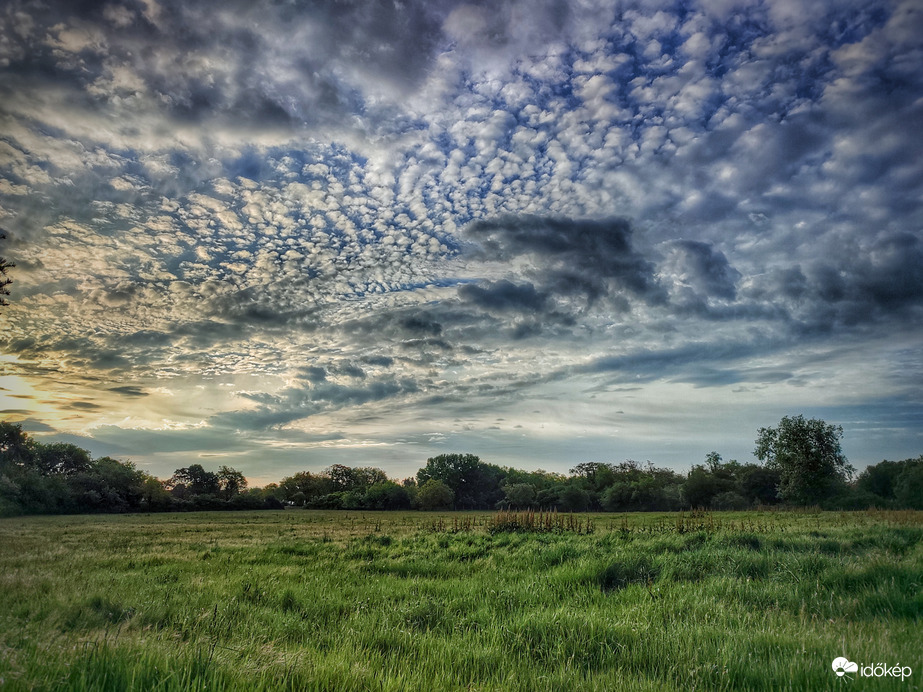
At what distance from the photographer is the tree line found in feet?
232

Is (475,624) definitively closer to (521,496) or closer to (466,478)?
(521,496)

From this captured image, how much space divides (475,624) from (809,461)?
80.7 m

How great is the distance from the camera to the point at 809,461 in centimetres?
6944

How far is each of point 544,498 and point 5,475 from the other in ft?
308

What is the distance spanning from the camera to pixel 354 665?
4.58 metres

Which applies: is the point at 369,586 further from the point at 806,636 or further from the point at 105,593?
the point at 806,636

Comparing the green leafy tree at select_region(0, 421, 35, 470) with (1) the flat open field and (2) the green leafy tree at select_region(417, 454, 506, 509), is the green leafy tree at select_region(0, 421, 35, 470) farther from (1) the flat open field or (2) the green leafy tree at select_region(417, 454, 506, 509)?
(1) the flat open field

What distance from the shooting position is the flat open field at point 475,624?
4.09m

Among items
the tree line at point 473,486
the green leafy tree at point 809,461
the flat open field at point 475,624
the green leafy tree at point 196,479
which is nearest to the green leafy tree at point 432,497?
the tree line at point 473,486

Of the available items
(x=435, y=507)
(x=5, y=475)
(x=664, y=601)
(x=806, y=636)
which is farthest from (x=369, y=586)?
(x=435, y=507)

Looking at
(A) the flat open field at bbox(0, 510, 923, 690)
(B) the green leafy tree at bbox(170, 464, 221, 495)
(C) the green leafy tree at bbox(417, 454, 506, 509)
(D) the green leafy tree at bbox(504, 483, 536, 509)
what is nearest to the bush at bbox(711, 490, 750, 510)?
(D) the green leafy tree at bbox(504, 483, 536, 509)

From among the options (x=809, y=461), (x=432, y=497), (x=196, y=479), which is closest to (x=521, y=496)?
(x=432, y=497)

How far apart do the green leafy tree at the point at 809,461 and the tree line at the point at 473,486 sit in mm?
145

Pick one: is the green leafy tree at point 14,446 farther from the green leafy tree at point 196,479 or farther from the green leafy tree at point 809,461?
the green leafy tree at point 809,461
